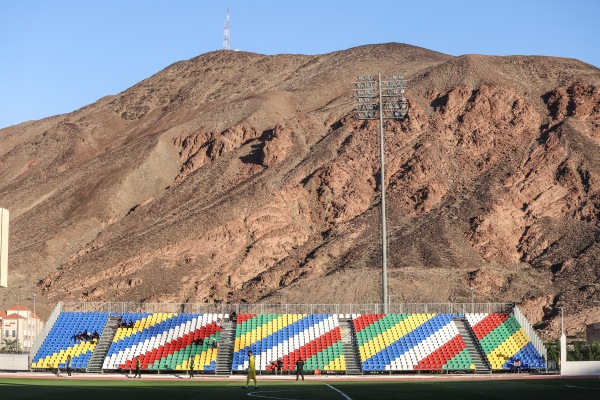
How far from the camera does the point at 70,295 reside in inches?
4904

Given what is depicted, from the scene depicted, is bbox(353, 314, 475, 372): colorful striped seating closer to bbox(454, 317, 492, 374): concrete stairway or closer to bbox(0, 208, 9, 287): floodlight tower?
bbox(454, 317, 492, 374): concrete stairway

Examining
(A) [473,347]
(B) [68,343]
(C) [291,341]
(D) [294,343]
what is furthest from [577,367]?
(B) [68,343]

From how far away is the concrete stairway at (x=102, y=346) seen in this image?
68.1 metres

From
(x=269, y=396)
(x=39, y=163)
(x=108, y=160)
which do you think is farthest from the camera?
(x=39, y=163)

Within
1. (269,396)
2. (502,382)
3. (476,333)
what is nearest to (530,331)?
(476,333)

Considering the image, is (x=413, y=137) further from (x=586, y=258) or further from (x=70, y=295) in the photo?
(x=70, y=295)

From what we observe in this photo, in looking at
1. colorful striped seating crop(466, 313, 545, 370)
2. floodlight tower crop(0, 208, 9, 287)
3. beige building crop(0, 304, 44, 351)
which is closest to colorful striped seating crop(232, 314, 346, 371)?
colorful striped seating crop(466, 313, 545, 370)

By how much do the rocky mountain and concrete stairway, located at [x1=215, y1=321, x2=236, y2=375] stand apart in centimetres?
4143

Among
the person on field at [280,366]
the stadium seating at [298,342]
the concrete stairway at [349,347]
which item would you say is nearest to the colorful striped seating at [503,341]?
the stadium seating at [298,342]

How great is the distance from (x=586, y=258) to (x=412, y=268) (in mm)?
19202

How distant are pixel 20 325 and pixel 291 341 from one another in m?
51.9

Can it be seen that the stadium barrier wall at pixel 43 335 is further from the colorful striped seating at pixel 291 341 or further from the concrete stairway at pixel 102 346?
the colorful striped seating at pixel 291 341

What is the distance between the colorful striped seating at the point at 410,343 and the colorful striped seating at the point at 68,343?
672 inches

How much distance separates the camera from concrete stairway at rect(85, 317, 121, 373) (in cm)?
6806
